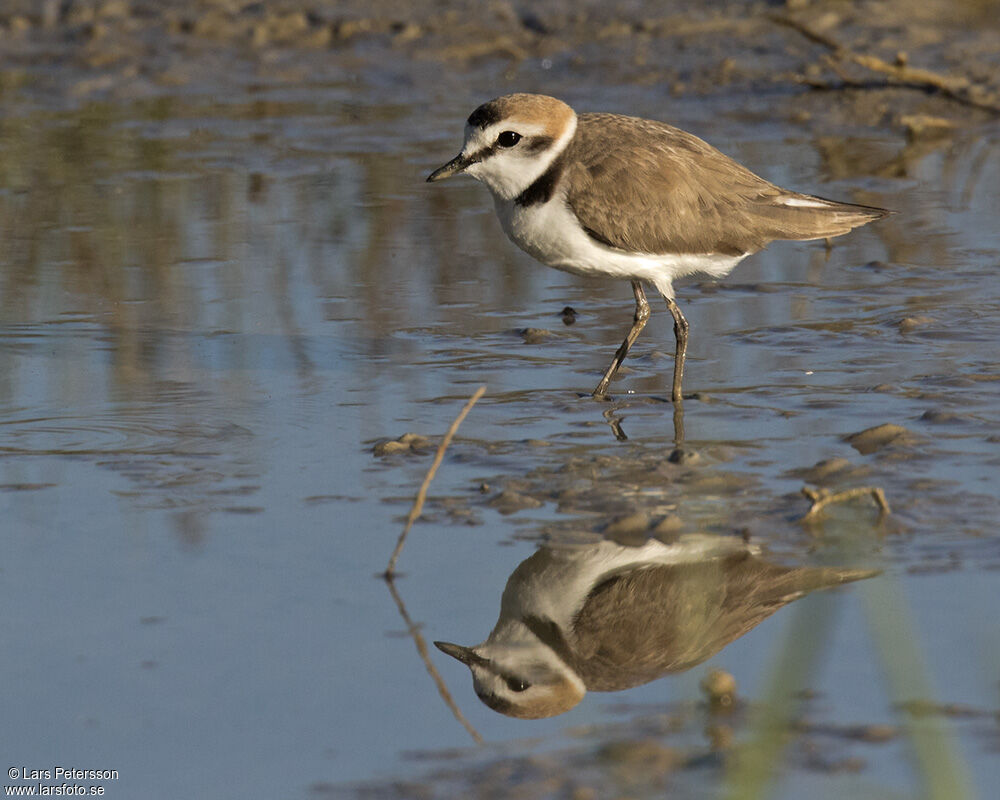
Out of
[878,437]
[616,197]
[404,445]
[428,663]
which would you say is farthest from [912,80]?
[428,663]

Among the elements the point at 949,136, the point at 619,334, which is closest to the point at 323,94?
the point at 949,136

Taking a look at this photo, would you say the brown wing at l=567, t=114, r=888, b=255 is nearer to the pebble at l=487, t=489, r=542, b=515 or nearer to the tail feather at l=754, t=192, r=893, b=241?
the tail feather at l=754, t=192, r=893, b=241

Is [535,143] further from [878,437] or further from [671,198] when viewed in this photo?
[878,437]

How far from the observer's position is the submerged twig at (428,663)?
339 cm

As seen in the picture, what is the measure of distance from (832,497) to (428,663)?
4.42ft

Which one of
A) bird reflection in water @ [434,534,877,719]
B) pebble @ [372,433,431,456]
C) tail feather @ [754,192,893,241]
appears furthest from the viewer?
tail feather @ [754,192,893,241]

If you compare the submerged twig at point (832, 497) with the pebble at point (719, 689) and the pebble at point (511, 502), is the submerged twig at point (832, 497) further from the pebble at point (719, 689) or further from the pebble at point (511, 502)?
the pebble at point (719, 689)

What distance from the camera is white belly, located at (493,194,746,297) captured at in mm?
5578

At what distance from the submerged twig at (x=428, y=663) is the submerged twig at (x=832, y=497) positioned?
1.20 m

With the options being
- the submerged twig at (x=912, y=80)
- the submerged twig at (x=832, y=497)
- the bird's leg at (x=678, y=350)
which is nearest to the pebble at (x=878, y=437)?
the submerged twig at (x=832, y=497)

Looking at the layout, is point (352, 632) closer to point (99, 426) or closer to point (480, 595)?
point (480, 595)

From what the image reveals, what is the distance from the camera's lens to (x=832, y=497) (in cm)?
436

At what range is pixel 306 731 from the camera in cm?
336

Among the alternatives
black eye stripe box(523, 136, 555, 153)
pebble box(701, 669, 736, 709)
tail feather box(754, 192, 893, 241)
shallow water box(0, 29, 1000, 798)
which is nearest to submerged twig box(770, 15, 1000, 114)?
shallow water box(0, 29, 1000, 798)
